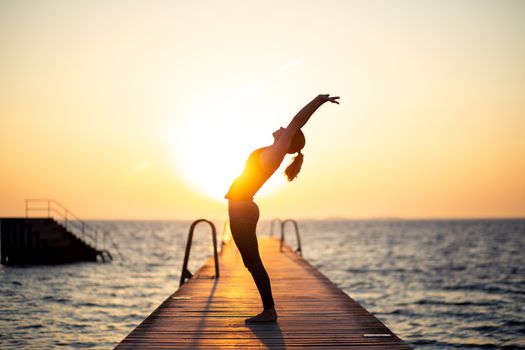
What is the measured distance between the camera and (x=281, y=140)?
6.10 meters

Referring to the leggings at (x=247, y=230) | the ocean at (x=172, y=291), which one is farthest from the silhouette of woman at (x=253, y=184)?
the ocean at (x=172, y=291)

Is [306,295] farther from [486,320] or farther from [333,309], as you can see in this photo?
[486,320]

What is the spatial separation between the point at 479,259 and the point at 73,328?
44.9 meters

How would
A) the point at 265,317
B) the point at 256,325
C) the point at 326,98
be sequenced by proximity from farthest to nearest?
the point at 265,317
the point at 256,325
the point at 326,98

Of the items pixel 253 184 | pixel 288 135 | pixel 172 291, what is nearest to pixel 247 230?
pixel 253 184

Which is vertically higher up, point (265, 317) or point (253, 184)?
point (253, 184)

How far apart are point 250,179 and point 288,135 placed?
2.11ft

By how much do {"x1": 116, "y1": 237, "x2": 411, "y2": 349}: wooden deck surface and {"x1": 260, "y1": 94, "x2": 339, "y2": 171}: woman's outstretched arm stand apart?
175 cm

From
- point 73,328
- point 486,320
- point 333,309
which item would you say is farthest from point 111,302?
point 333,309

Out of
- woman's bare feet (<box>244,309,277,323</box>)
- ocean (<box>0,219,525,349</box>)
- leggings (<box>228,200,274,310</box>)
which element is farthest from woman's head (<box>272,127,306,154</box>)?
ocean (<box>0,219,525,349</box>)

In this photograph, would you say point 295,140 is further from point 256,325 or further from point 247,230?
point 256,325

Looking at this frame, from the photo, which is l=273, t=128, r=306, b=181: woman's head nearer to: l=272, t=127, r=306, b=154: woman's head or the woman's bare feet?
l=272, t=127, r=306, b=154: woman's head

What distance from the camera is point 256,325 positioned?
22.1 feet

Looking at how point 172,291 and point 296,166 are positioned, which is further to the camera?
point 172,291
